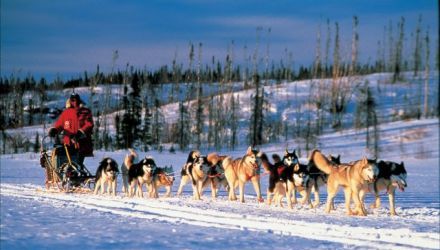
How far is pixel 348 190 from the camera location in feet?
26.2

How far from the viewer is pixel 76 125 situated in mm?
10211

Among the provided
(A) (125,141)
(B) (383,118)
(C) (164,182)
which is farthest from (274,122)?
(C) (164,182)

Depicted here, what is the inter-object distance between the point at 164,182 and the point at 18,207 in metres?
3.12

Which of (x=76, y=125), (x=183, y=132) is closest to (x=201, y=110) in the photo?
(x=183, y=132)

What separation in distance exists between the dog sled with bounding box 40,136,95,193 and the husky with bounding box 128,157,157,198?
701 mm

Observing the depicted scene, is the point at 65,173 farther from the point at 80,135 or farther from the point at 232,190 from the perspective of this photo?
the point at 232,190

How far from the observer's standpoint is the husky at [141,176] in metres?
9.88

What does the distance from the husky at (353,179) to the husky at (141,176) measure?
3217mm

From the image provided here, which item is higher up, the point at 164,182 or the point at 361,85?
the point at 361,85

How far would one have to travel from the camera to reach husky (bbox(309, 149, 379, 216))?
770 cm

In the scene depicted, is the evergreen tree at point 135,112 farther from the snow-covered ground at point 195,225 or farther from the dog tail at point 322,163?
the dog tail at point 322,163

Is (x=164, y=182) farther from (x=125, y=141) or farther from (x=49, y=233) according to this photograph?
(x=125, y=141)

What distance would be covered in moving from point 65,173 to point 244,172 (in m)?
3.21

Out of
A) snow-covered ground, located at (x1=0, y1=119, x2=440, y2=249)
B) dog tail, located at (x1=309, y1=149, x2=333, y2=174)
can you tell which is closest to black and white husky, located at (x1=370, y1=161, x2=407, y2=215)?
snow-covered ground, located at (x1=0, y1=119, x2=440, y2=249)
